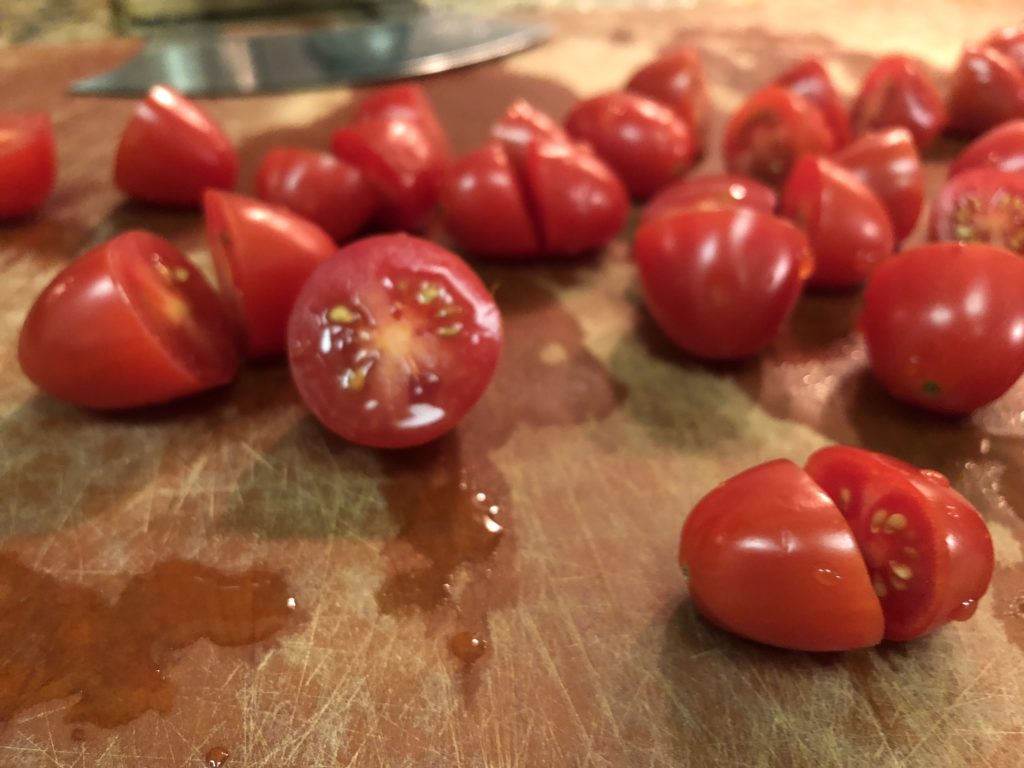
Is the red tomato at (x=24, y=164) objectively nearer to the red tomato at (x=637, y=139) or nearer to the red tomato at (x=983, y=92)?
the red tomato at (x=637, y=139)

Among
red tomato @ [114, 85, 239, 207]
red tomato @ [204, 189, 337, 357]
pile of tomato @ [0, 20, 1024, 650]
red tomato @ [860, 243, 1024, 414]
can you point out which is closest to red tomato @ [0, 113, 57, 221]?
pile of tomato @ [0, 20, 1024, 650]

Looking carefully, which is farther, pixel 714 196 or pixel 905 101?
pixel 905 101

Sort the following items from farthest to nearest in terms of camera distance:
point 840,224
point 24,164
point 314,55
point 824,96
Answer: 1. point 314,55
2. point 824,96
3. point 24,164
4. point 840,224

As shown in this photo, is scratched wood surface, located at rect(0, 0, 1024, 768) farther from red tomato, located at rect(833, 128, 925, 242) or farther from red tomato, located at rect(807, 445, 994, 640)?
red tomato, located at rect(833, 128, 925, 242)

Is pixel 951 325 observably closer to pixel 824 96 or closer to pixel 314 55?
pixel 824 96

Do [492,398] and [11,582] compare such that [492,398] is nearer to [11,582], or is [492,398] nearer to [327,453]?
[327,453]

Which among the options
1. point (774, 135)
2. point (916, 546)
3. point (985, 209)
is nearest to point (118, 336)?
point (916, 546)

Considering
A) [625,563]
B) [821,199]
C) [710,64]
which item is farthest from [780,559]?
[710,64]
